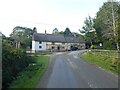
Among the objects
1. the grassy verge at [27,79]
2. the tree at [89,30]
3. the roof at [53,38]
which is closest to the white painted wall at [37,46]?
the roof at [53,38]

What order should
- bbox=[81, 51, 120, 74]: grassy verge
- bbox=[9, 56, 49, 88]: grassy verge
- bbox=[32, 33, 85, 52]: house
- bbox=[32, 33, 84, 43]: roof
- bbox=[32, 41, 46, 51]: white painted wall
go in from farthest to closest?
bbox=[32, 33, 84, 43]: roof < bbox=[32, 33, 85, 52]: house < bbox=[32, 41, 46, 51]: white painted wall < bbox=[81, 51, 120, 74]: grassy verge < bbox=[9, 56, 49, 88]: grassy verge

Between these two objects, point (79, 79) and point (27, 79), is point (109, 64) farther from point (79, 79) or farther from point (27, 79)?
point (27, 79)

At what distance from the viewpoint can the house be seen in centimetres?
9767

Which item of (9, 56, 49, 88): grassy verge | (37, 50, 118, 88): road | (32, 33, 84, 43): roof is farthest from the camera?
(32, 33, 84, 43): roof

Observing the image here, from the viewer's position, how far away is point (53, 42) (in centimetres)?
10256

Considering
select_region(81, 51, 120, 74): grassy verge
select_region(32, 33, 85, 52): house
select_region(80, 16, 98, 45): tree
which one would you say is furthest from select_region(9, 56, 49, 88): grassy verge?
select_region(32, 33, 85, 52): house

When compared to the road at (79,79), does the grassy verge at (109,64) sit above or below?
above

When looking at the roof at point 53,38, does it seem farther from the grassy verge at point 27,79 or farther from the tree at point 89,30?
the grassy verge at point 27,79

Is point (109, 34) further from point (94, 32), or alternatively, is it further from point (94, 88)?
point (94, 88)

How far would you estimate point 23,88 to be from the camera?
51.0 ft

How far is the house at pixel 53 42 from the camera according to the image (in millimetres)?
97669

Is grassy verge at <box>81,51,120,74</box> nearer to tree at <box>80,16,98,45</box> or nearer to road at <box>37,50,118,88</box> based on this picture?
road at <box>37,50,118,88</box>

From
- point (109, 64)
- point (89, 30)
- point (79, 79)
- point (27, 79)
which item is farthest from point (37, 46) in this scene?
point (79, 79)

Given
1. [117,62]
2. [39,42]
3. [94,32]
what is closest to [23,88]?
[117,62]
